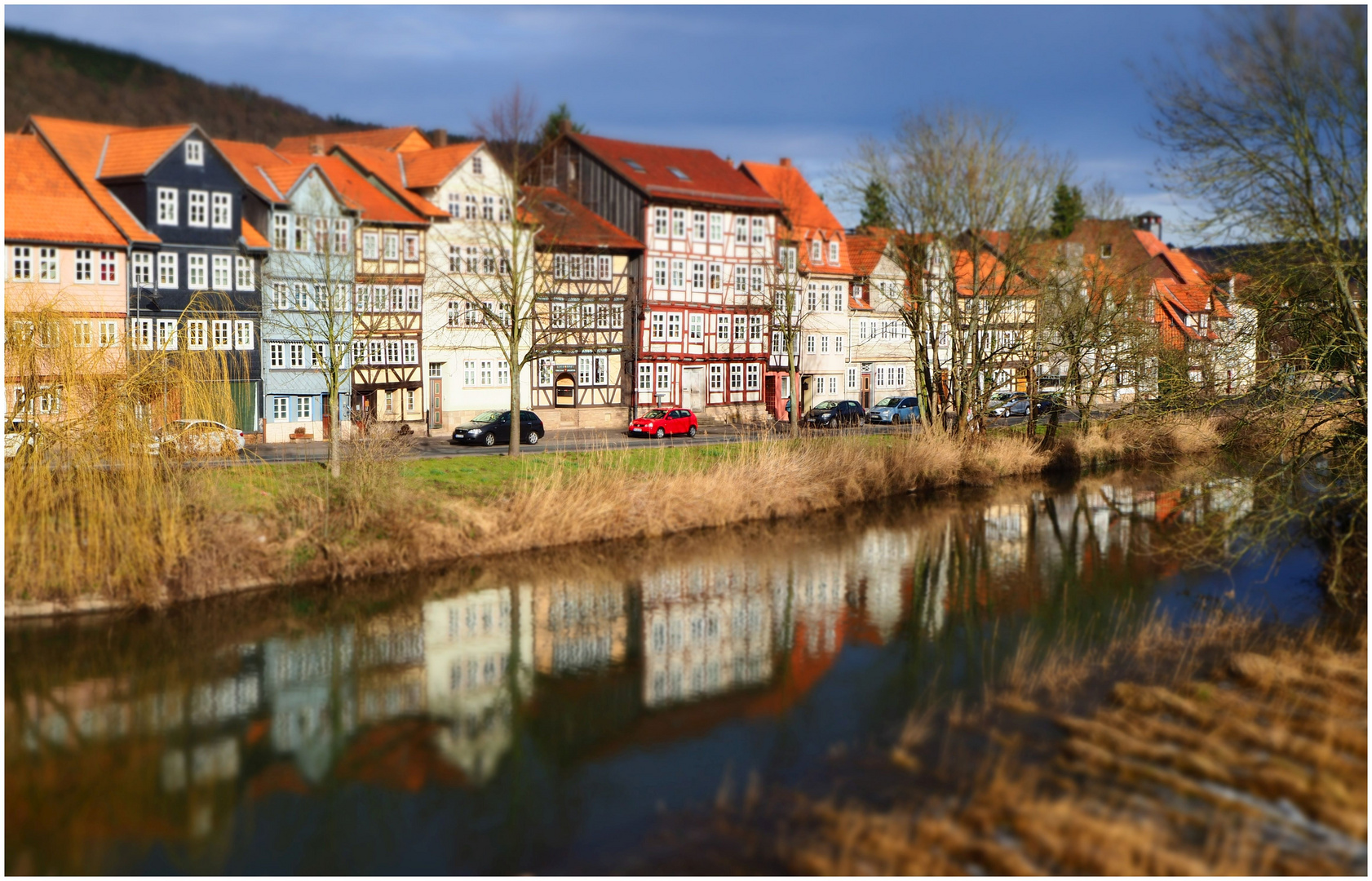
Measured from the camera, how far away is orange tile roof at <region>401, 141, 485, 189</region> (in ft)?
153

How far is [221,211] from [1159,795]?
121 feet

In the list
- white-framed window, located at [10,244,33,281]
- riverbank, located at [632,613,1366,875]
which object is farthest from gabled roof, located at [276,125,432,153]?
riverbank, located at [632,613,1366,875]

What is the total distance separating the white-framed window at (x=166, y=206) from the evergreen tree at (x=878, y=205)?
22.1 m

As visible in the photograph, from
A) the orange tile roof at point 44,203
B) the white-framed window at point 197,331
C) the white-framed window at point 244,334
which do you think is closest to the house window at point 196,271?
the white-framed window at point 244,334

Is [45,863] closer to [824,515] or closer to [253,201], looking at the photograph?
[824,515]

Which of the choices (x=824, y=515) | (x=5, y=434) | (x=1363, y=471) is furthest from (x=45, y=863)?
(x=824, y=515)

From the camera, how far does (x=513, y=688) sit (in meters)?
17.2

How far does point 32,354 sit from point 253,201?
2474 centimetres

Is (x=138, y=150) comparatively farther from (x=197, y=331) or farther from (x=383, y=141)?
(x=197, y=331)

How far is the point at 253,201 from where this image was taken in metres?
42.7

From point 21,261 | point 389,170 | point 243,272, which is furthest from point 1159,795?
point 389,170

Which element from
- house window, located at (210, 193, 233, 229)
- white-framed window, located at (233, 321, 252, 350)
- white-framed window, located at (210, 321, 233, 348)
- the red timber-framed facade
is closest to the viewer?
white-framed window, located at (210, 321, 233, 348)

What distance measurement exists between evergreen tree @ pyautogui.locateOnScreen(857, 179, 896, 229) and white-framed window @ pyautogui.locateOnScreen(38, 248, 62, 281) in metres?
24.2

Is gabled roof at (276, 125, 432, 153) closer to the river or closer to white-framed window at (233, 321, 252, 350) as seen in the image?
white-framed window at (233, 321, 252, 350)
